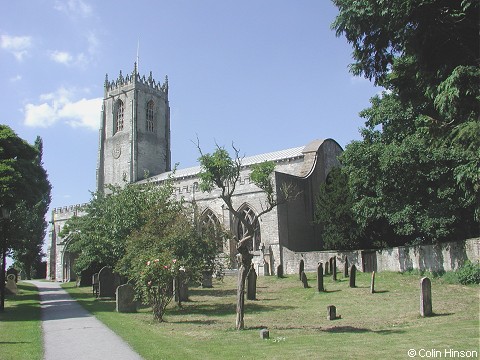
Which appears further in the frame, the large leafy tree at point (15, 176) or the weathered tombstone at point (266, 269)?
the weathered tombstone at point (266, 269)

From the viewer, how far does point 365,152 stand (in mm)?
22531

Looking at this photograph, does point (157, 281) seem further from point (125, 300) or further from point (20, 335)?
point (20, 335)

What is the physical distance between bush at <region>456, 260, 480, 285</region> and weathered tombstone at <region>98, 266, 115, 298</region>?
16039mm

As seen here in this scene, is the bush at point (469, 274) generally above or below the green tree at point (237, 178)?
below

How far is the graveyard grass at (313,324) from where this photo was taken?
8.66 m

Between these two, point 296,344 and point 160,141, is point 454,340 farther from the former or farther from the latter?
point 160,141

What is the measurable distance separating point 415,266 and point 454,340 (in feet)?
49.2

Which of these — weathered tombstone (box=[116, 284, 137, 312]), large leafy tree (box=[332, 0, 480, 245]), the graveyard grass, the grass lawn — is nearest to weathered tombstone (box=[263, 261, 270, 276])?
large leafy tree (box=[332, 0, 480, 245])

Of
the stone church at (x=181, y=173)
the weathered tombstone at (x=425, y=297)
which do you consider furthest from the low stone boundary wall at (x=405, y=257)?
the weathered tombstone at (x=425, y=297)

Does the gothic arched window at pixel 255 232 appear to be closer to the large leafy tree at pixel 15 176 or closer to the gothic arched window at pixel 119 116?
the large leafy tree at pixel 15 176

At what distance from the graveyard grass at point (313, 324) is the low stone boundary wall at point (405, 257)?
1580mm

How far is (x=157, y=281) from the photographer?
14000 millimetres

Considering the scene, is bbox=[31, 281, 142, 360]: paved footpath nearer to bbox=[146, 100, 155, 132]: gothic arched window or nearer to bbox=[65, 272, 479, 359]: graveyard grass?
bbox=[65, 272, 479, 359]: graveyard grass

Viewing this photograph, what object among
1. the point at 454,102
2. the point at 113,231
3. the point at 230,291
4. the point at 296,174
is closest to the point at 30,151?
the point at 113,231
